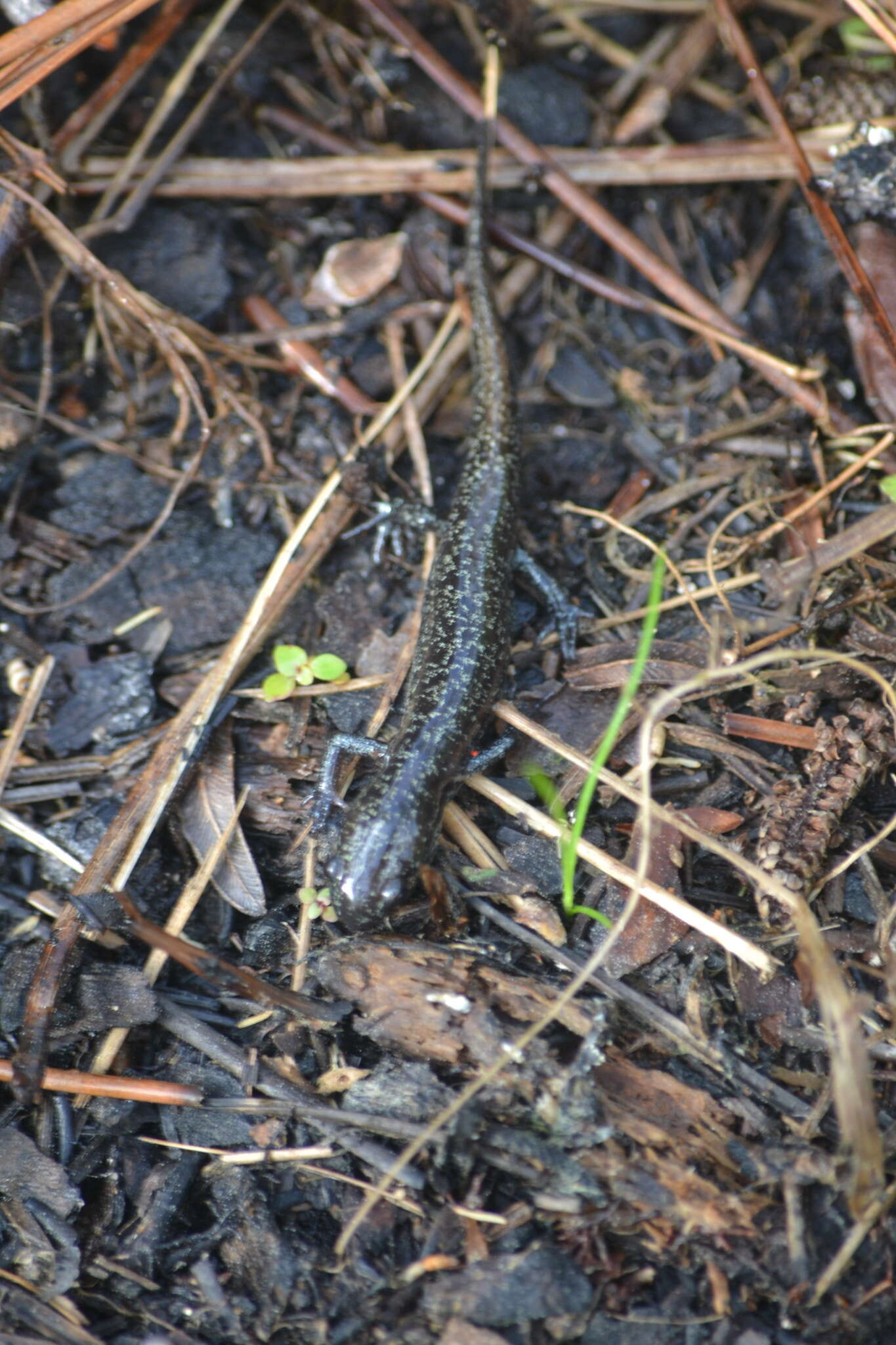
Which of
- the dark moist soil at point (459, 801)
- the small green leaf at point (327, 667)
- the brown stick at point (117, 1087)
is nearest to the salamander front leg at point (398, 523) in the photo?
the dark moist soil at point (459, 801)

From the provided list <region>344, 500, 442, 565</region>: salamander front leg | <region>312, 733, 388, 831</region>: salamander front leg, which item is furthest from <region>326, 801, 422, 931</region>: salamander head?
<region>344, 500, 442, 565</region>: salamander front leg

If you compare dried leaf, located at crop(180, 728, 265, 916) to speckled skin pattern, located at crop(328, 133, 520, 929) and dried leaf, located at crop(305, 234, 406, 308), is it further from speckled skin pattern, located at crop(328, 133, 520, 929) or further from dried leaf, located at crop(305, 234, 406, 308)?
dried leaf, located at crop(305, 234, 406, 308)

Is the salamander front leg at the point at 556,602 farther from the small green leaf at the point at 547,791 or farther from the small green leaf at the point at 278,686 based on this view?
the small green leaf at the point at 278,686

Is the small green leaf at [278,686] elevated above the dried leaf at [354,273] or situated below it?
below

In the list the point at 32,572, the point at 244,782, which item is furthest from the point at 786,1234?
the point at 32,572

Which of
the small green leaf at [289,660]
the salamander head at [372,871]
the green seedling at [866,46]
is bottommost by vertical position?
the salamander head at [372,871]
